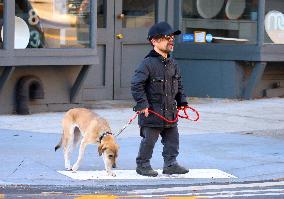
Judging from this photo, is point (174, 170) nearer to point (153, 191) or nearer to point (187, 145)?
point (153, 191)

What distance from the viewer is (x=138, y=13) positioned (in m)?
16.8

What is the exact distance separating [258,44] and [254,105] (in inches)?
46.2

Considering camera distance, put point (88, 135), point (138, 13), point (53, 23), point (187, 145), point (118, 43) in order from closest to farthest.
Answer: point (88, 135) → point (187, 145) → point (53, 23) → point (118, 43) → point (138, 13)

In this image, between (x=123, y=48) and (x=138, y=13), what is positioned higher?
(x=138, y=13)

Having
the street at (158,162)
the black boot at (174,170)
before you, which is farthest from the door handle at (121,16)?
the black boot at (174,170)

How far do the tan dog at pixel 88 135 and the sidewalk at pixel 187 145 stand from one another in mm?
242

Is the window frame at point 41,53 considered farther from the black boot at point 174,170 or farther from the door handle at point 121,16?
the black boot at point 174,170

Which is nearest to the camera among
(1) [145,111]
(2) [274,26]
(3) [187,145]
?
(1) [145,111]

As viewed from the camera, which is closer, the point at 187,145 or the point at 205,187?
the point at 205,187

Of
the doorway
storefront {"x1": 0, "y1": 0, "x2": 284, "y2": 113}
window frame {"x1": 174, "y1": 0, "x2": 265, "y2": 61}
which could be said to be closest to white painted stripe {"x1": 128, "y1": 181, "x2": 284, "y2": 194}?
storefront {"x1": 0, "y1": 0, "x2": 284, "y2": 113}

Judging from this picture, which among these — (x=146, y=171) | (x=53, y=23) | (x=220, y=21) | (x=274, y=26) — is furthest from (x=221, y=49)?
(x=146, y=171)

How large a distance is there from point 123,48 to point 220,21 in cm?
198

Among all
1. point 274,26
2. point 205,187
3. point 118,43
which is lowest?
point 205,187

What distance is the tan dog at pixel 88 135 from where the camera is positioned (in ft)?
30.6
